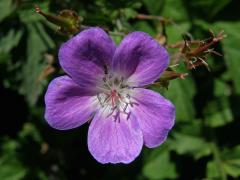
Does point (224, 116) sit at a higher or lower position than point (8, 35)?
lower

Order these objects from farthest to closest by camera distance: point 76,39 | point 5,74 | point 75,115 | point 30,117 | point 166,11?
1. point 30,117
2. point 5,74
3. point 166,11
4. point 75,115
5. point 76,39

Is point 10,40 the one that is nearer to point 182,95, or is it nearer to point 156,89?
point 156,89

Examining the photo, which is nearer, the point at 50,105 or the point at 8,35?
the point at 50,105

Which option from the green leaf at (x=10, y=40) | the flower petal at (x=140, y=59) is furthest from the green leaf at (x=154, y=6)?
the green leaf at (x=10, y=40)

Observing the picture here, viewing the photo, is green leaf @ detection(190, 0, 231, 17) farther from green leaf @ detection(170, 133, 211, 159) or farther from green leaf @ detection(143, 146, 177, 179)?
green leaf @ detection(143, 146, 177, 179)

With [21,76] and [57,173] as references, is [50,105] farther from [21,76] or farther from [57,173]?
[57,173]

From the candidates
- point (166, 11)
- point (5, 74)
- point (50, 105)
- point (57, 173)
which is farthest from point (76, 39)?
point (57, 173)

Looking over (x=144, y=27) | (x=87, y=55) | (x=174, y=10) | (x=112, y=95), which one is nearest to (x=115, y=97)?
(x=112, y=95)
